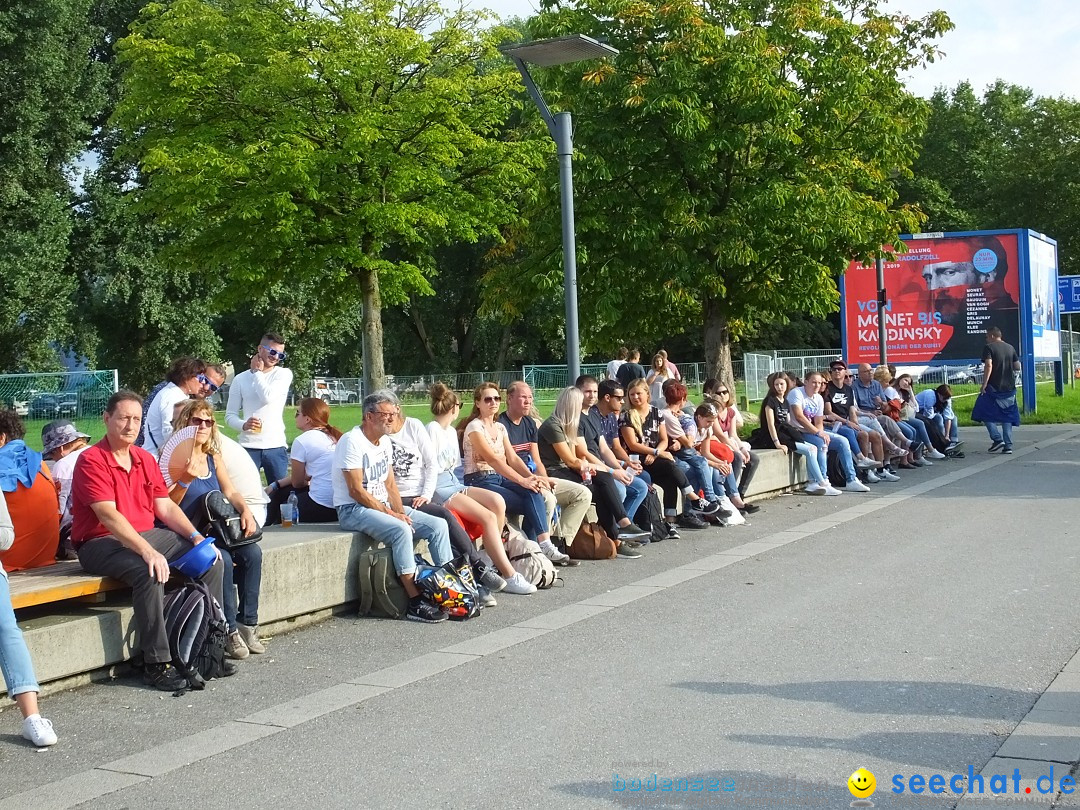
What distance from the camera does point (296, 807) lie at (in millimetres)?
4422

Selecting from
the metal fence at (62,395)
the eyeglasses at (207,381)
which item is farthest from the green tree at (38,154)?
the eyeglasses at (207,381)

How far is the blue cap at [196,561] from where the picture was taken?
→ 663 centimetres

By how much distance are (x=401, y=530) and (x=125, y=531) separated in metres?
2.20

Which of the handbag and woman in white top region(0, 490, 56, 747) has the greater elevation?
the handbag

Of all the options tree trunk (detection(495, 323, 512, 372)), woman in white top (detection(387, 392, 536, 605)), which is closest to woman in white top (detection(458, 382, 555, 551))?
woman in white top (detection(387, 392, 536, 605))

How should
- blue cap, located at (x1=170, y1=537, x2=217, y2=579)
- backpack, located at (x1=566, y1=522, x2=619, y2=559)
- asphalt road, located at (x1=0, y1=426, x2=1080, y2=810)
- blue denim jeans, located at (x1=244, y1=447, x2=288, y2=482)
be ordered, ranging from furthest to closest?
blue denim jeans, located at (x1=244, y1=447, x2=288, y2=482) → backpack, located at (x1=566, y1=522, x2=619, y2=559) → blue cap, located at (x1=170, y1=537, x2=217, y2=579) → asphalt road, located at (x1=0, y1=426, x2=1080, y2=810)

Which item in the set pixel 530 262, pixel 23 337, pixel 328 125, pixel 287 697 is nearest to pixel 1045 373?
pixel 530 262

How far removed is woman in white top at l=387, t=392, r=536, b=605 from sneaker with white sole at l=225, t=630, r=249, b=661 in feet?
7.01

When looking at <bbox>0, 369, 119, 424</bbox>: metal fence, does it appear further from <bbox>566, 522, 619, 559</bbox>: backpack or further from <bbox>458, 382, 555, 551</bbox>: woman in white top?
<bbox>566, 522, 619, 559</bbox>: backpack

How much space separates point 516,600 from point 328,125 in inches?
609

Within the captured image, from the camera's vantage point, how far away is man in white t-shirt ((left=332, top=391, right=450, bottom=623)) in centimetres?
806

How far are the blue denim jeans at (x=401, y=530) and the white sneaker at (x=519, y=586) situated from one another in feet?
1.89

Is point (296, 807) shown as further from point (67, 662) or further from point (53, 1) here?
point (53, 1)

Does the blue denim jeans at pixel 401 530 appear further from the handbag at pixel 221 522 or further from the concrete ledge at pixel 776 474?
the concrete ledge at pixel 776 474
